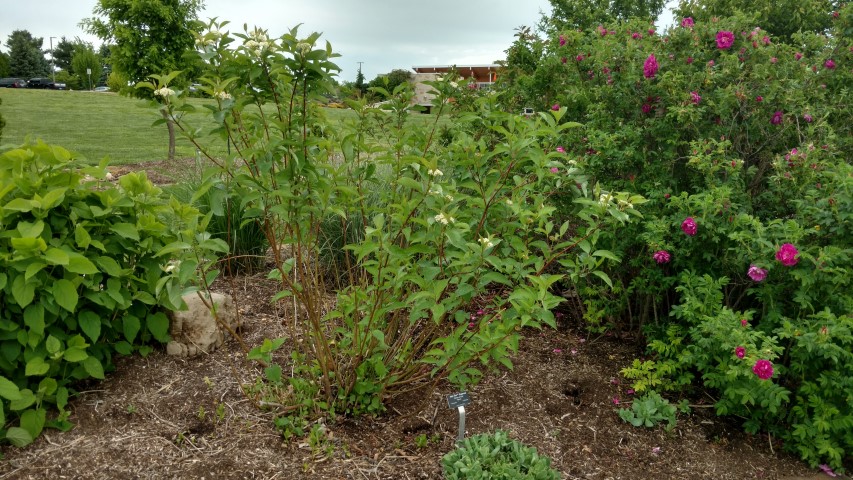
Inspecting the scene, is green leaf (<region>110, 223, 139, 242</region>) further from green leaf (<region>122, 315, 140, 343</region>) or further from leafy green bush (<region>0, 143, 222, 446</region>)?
green leaf (<region>122, 315, 140, 343</region>)

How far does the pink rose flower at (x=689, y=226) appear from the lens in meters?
2.86

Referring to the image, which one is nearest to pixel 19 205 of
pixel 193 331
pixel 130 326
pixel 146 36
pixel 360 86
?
pixel 130 326

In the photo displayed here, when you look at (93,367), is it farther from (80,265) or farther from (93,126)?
(93,126)

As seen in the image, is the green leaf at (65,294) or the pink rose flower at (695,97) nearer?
the green leaf at (65,294)

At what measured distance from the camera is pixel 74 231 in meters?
2.43

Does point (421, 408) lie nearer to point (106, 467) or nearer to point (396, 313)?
point (396, 313)

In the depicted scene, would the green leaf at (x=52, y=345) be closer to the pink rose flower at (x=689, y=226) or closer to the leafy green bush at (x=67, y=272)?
the leafy green bush at (x=67, y=272)

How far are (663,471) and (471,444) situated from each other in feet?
3.03

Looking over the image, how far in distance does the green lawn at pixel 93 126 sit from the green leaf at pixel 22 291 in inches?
254

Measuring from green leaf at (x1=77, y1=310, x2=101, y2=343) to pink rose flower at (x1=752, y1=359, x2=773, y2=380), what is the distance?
2.66 metres

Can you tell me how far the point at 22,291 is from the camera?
7.29ft

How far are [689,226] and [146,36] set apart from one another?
906 centimetres

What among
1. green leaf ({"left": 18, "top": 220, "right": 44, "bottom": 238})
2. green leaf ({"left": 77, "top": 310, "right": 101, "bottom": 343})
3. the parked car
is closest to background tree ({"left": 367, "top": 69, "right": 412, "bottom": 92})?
green leaf ({"left": 18, "top": 220, "right": 44, "bottom": 238})

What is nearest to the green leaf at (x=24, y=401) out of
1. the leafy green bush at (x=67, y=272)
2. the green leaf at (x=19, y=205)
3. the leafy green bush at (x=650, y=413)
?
the leafy green bush at (x=67, y=272)
